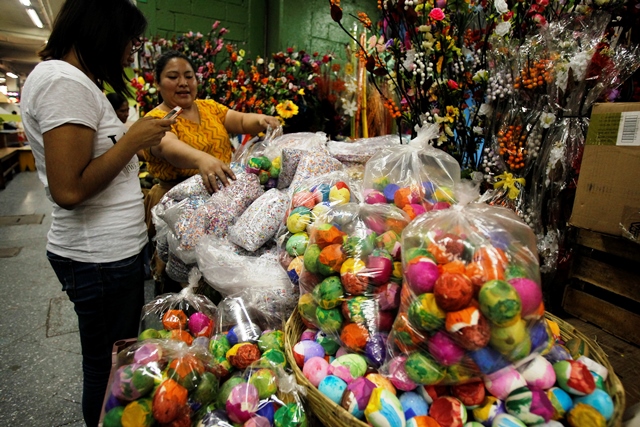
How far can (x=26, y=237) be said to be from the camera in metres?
4.26

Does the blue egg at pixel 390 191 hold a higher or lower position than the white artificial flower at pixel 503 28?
lower

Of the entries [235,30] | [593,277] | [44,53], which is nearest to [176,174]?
[44,53]

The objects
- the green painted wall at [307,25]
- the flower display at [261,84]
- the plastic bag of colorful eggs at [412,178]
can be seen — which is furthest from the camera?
the green painted wall at [307,25]

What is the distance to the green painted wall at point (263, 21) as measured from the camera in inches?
149

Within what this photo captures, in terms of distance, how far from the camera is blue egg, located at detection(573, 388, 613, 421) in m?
0.70

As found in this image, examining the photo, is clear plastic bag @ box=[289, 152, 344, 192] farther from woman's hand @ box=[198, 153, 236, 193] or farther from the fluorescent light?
the fluorescent light

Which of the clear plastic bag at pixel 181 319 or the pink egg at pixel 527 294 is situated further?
the clear plastic bag at pixel 181 319

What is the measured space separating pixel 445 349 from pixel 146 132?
975 mm

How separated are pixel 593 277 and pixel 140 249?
1.49 m

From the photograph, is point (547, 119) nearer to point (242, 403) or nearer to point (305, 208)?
point (305, 208)

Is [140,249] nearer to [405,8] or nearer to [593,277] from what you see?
[405,8]

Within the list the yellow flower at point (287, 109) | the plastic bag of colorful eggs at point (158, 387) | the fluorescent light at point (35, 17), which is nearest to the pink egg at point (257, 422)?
the plastic bag of colorful eggs at point (158, 387)

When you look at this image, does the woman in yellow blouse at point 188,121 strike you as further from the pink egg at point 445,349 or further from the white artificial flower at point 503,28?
the pink egg at point 445,349

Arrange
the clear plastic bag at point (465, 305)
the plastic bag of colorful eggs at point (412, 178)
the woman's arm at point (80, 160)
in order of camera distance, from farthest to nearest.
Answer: the plastic bag of colorful eggs at point (412, 178)
the woman's arm at point (80, 160)
the clear plastic bag at point (465, 305)
